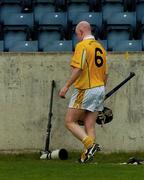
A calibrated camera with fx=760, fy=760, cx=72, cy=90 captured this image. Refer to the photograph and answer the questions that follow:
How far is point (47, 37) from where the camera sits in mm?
16156

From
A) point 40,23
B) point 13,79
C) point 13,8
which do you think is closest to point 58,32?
point 40,23

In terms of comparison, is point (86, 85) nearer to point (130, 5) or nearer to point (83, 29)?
point (83, 29)

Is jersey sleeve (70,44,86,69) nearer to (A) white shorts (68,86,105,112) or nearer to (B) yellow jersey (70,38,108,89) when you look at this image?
(B) yellow jersey (70,38,108,89)

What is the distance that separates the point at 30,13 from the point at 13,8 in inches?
23.5

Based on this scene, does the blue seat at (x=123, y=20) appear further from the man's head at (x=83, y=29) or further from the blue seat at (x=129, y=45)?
the man's head at (x=83, y=29)

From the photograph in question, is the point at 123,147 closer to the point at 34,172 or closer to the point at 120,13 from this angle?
the point at 34,172

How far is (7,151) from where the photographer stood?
12219mm

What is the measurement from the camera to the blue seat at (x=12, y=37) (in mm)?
16047

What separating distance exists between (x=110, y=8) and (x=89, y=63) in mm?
6708

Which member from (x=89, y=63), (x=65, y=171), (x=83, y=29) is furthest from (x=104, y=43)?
(x=65, y=171)

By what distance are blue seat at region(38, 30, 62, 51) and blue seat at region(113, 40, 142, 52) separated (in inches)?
61.5

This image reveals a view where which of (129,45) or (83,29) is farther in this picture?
(129,45)

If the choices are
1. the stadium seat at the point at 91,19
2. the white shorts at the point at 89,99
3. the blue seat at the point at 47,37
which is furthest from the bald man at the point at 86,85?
the blue seat at the point at 47,37

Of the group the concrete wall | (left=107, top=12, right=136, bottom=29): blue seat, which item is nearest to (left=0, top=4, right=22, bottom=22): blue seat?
(left=107, top=12, right=136, bottom=29): blue seat
